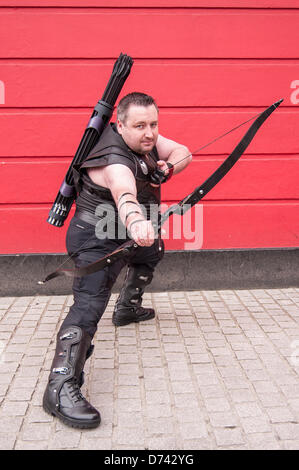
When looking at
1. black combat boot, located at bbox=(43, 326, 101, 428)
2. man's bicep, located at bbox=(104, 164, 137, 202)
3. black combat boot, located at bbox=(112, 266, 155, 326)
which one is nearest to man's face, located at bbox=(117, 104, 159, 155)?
man's bicep, located at bbox=(104, 164, 137, 202)

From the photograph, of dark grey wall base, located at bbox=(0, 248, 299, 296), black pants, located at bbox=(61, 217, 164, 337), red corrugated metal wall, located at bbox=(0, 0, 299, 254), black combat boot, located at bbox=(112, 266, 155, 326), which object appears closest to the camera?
black pants, located at bbox=(61, 217, 164, 337)

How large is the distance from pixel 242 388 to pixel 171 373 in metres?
0.46

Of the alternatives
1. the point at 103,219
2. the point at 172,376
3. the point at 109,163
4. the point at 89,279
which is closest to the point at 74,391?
the point at 89,279

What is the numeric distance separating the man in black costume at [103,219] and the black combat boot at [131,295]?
0.61 metres

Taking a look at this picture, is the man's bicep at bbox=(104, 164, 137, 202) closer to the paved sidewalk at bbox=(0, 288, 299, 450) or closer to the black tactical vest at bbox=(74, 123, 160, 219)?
the black tactical vest at bbox=(74, 123, 160, 219)

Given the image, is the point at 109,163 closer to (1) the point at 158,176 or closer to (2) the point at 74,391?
(1) the point at 158,176

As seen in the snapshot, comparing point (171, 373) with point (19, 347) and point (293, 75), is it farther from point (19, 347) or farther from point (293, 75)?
point (293, 75)

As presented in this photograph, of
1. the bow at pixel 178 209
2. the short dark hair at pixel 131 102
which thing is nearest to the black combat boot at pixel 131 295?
the bow at pixel 178 209

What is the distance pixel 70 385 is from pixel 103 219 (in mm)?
974

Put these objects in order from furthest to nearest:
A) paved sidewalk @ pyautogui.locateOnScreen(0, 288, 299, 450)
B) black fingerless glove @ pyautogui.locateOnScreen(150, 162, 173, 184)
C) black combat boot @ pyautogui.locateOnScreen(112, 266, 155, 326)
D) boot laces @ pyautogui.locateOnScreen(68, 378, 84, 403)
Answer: black combat boot @ pyautogui.locateOnScreen(112, 266, 155, 326) → black fingerless glove @ pyautogui.locateOnScreen(150, 162, 173, 184) → boot laces @ pyautogui.locateOnScreen(68, 378, 84, 403) → paved sidewalk @ pyautogui.locateOnScreen(0, 288, 299, 450)

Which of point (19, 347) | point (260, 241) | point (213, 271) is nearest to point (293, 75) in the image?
point (260, 241)

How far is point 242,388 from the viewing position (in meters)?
2.91

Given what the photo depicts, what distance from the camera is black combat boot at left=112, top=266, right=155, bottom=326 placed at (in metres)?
3.81
